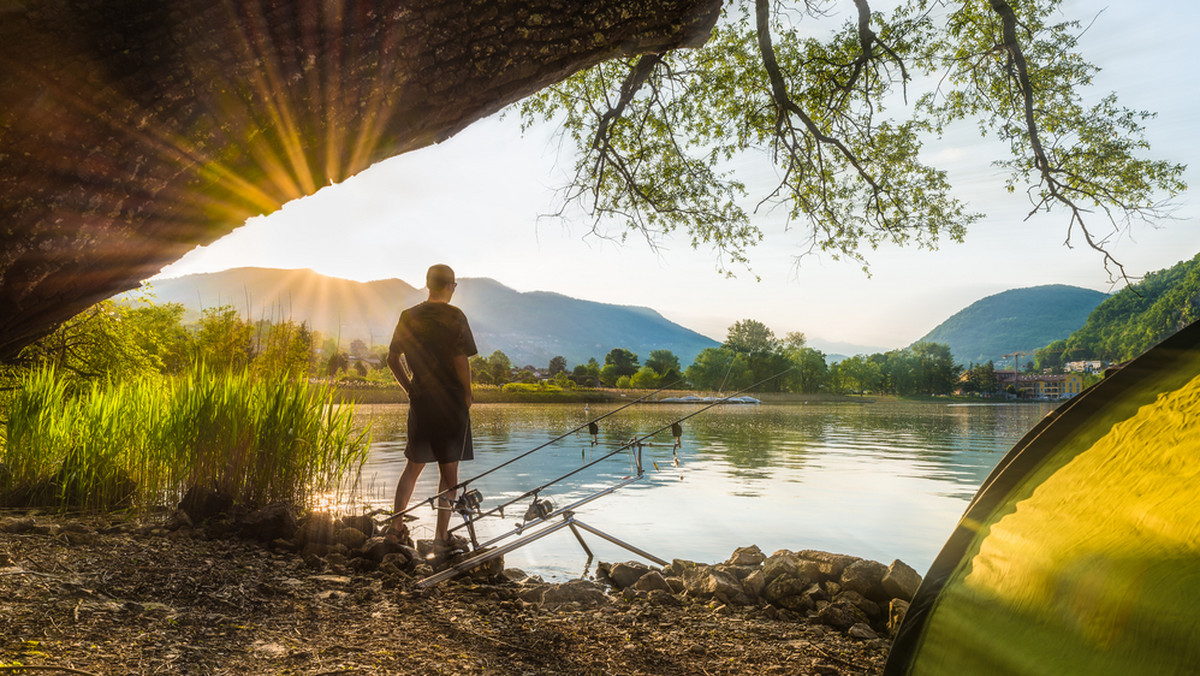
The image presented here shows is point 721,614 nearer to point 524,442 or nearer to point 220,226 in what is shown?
point 220,226

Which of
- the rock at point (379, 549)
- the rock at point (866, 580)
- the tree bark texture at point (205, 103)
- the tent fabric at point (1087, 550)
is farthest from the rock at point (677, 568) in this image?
the tree bark texture at point (205, 103)

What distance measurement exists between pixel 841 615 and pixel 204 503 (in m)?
4.53

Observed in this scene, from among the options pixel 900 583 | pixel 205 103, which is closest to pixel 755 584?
pixel 900 583

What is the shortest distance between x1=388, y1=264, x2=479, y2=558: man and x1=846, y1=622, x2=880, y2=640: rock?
2792 millimetres

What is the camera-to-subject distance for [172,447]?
5336 millimetres

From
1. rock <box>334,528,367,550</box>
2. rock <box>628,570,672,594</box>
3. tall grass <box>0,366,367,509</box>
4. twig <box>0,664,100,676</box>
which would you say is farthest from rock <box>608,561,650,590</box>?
twig <box>0,664,100,676</box>

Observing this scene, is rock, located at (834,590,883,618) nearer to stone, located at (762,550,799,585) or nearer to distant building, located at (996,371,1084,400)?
stone, located at (762,550,799,585)

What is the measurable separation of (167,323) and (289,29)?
44.6 ft

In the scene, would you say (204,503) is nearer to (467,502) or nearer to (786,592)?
(467,502)

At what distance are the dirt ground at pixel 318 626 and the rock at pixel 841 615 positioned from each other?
0.11m

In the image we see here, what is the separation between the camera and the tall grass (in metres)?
5.27

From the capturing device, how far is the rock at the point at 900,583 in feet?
12.1

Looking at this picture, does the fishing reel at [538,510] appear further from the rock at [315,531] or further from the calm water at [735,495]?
the rock at [315,531]

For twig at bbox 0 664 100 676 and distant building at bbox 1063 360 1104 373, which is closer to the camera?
twig at bbox 0 664 100 676
